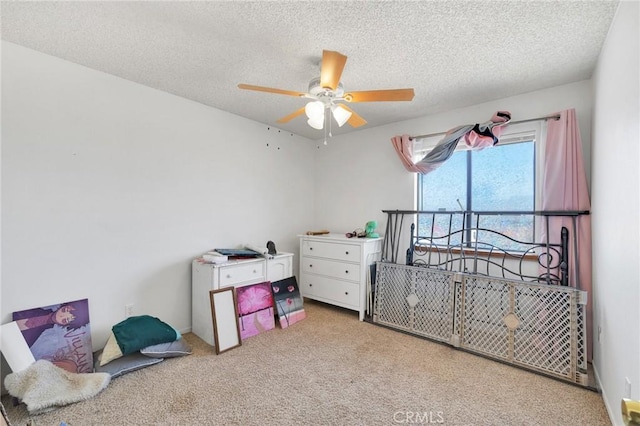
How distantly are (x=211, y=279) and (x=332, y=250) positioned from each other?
4.72 ft

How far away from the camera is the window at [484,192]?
2.74 meters

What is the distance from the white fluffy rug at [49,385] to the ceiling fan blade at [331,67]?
2.53 m

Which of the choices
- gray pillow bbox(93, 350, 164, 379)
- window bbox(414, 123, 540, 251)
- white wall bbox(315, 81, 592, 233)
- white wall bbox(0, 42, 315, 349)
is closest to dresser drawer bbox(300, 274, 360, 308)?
white wall bbox(315, 81, 592, 233)

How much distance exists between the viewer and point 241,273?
115 inches

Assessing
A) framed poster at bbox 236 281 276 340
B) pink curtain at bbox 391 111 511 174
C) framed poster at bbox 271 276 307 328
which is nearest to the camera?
pink curtain at bbox 391 111 511 174

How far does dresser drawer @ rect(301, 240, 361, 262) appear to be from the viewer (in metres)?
3.30

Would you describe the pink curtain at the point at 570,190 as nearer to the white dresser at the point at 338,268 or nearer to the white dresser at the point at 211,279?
the white dresser at the point at 338,268

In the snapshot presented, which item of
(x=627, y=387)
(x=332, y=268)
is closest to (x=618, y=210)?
(x=627, y=387)

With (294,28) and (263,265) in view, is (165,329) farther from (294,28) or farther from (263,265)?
(294,28)

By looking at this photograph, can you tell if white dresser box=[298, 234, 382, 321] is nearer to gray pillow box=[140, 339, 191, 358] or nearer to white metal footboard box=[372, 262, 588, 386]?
white metal footboard box=[372, 262, 588, 386]

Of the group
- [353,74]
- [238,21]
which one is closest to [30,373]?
[238,21]

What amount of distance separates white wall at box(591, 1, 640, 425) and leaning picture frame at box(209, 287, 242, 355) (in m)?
2.62

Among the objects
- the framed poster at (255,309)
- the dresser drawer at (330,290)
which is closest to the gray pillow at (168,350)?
the framed poster at (255,309)

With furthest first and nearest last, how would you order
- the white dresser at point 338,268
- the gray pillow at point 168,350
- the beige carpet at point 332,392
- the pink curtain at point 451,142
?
1. the white dresser at point 338,268
2. the pink curtain at point 451,142
3. the gray pillow at point 168,350
4. the beige carpet at point 332,392
